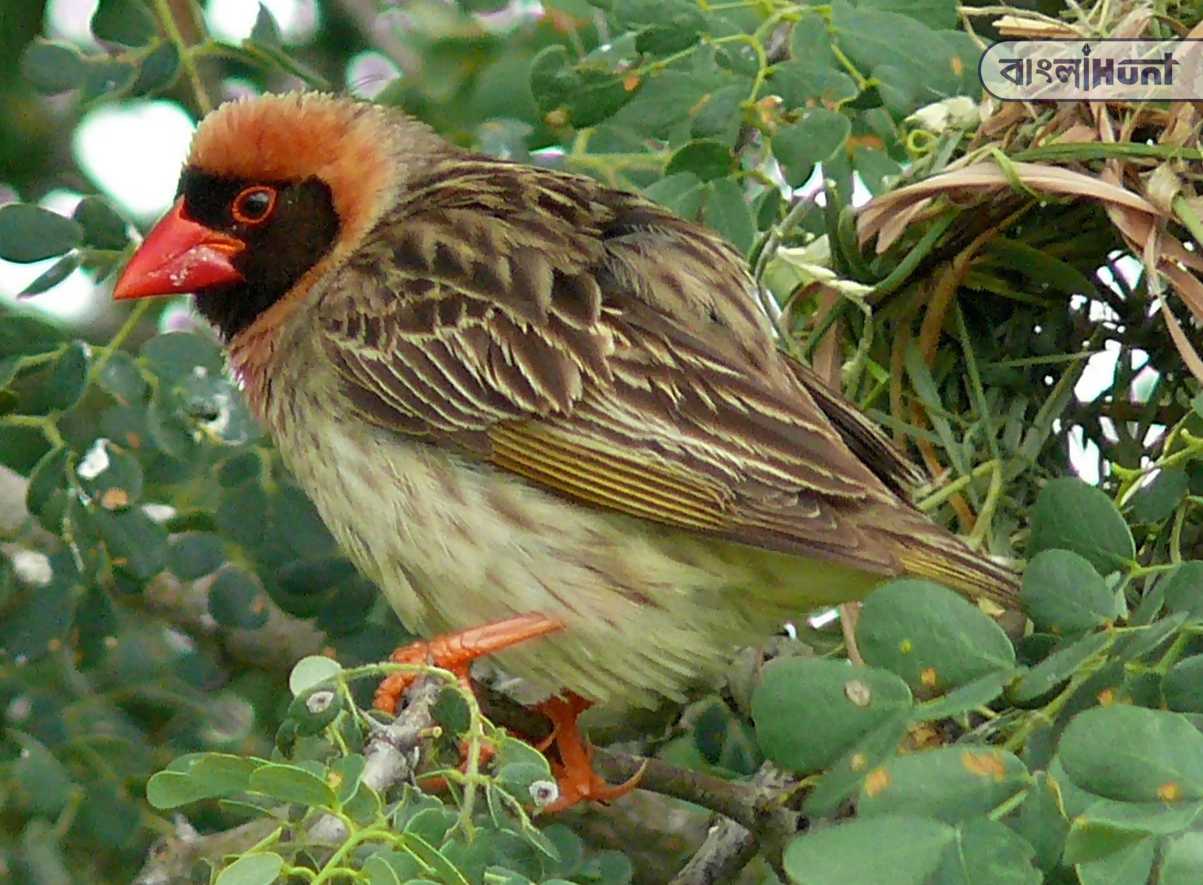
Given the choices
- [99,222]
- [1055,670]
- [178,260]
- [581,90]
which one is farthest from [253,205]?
[1055,670]

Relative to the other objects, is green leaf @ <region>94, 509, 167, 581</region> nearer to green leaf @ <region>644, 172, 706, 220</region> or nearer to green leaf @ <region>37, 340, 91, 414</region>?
green leaf @ <region>37, 340, 91, 414</region>

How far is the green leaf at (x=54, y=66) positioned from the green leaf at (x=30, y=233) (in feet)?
0.73

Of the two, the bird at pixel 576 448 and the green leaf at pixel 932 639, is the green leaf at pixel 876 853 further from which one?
the bird at pixel 576 448

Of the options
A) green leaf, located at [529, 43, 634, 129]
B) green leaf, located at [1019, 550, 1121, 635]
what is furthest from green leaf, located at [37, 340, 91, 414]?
green leaf, located at [1019, 550, 1121, 635]

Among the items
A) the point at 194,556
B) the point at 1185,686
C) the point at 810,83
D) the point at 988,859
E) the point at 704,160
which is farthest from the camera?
the point at 194,556

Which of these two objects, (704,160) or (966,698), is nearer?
(966,698)

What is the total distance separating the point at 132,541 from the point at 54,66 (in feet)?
2.28

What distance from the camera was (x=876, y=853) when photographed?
65.1 inches

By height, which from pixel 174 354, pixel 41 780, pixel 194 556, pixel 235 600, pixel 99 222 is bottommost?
pixel 41 780

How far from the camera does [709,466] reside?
8.02 feet

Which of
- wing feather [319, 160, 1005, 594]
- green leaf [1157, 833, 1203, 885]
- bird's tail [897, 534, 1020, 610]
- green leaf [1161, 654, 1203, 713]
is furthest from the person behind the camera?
wing feather [319, 160, 1005, 594]

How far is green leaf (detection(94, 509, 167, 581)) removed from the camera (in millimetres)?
2740

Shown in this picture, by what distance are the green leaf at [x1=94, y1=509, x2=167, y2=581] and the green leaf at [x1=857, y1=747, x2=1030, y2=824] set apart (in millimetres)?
1324

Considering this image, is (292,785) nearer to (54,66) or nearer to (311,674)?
(311,674)
